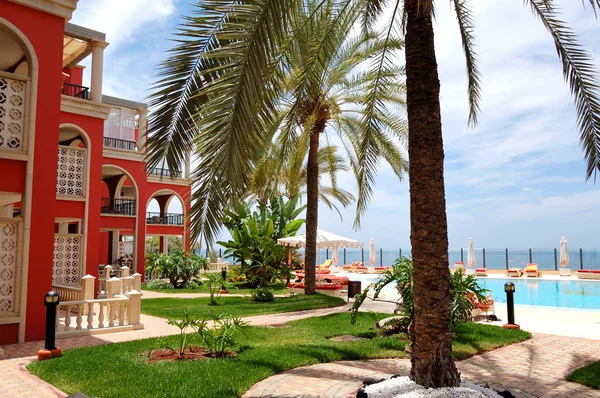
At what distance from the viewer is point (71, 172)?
52.6ft

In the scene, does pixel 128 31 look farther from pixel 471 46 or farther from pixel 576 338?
pixel 576 338

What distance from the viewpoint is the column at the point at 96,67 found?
16.6 metres

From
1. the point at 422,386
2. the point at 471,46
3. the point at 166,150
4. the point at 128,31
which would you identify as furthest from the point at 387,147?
the point at 422,386

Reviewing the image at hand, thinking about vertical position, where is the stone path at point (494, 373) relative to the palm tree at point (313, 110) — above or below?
below

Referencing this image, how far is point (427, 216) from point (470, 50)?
14.9 feet

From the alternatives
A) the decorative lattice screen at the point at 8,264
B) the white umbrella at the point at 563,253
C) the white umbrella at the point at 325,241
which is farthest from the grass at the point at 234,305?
the white umbrella at the point at 563,253

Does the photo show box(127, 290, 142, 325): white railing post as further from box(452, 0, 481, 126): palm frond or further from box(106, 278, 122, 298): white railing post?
box(452, 0, 481, 126): palm frond

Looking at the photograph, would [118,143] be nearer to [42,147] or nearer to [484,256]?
[42,147]

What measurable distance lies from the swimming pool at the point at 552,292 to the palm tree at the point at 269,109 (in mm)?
14470

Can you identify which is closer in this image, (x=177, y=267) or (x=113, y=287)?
(x=113, y=287)

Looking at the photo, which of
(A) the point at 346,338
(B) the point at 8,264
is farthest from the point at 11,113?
(A) the point at 346,338

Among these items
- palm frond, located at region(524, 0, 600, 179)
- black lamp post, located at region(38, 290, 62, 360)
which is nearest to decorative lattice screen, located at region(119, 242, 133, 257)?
black lamp post, located at region(38, 290, 62, 360)

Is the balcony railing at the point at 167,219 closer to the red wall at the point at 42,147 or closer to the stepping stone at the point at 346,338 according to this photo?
the red wall at the point at 42,147

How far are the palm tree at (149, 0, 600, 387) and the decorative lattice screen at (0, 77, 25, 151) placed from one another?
5336 mm
